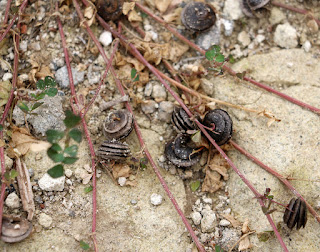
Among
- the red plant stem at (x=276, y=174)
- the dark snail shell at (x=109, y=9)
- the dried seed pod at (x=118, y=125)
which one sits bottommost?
the red plant stem at (x=276, y=174)

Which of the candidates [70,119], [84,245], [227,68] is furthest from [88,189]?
[227,68]

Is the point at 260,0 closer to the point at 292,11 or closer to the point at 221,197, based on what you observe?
the point at 292,11

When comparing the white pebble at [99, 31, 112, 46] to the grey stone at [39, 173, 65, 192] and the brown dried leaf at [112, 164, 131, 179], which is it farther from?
the grey stone at [39, 173, 65, 192]

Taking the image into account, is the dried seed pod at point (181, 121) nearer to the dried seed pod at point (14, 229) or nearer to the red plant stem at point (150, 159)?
the red plant stem at point (150, 159)

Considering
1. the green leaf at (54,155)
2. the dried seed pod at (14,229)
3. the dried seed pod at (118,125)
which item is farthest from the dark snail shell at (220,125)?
the dried seed pod at (14,229)

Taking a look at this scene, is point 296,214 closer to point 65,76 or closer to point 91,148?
point 91,148

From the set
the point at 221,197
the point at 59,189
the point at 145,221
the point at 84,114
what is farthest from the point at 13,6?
the point at 221,197
